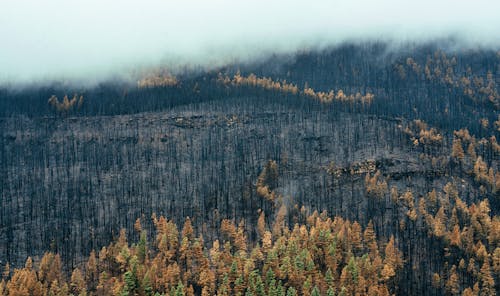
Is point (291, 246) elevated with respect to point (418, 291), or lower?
elevated

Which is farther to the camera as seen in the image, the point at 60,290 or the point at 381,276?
the point at 381,276

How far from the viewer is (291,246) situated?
590 ft

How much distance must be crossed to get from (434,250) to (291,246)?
61.5 metres

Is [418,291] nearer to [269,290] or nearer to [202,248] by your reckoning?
[269,290]

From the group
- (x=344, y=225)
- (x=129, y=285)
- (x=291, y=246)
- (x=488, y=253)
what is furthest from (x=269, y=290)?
(x=488, y=253)

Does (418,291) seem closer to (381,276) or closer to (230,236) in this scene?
(381,276)

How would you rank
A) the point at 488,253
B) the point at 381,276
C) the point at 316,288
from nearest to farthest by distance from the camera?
the point at 316,288 < the point at 381,276 < the point at 488,253

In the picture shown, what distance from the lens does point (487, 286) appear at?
17375 cm

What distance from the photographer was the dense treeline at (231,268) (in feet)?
531

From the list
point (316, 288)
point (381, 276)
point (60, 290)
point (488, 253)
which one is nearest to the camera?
A: point (316, 288)

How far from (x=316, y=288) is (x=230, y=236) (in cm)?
5513

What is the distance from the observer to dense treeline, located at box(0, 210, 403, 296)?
531 ft

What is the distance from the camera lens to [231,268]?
16650 cm

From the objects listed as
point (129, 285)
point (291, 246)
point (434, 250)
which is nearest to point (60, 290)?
point (129, 285)
